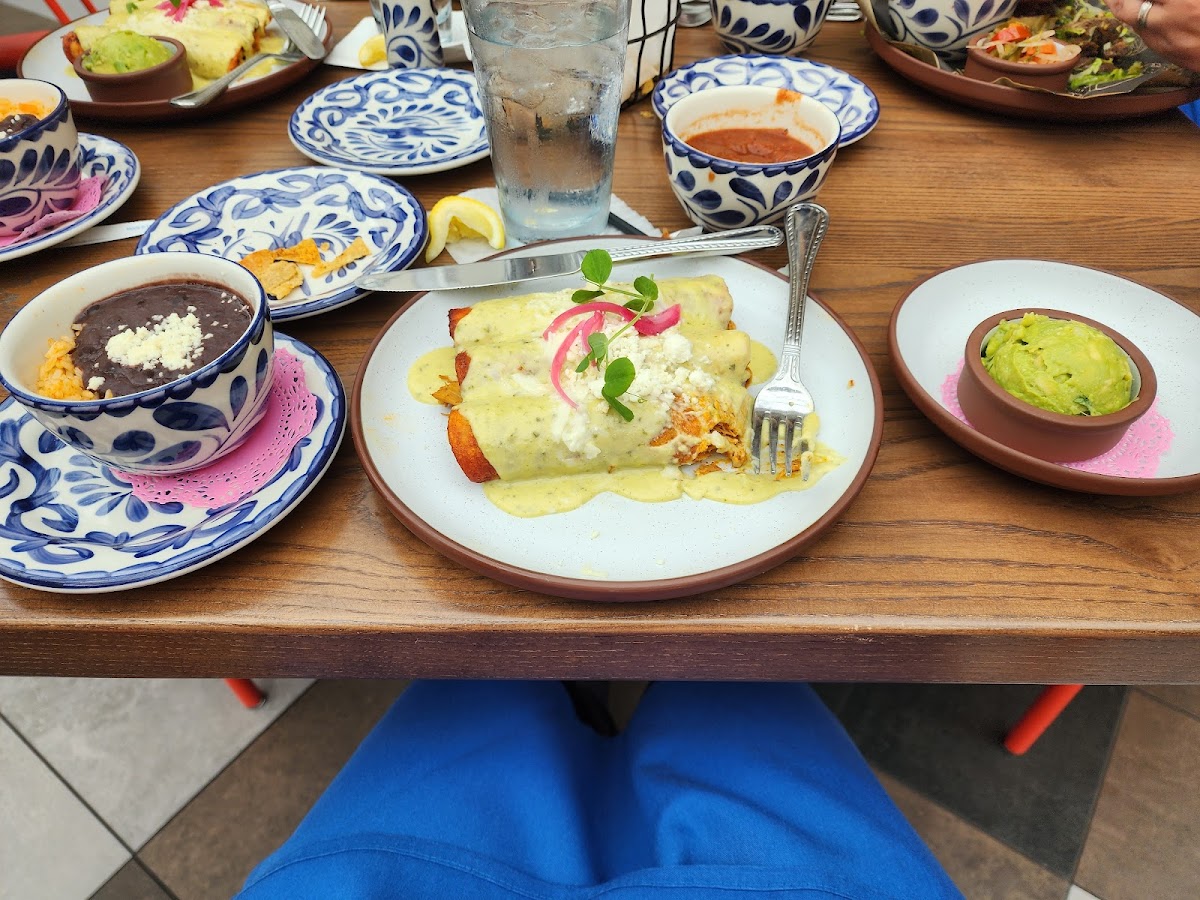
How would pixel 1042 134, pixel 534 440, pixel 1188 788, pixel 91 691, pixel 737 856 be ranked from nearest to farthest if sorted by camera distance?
pixel 534 440 → pixel 737 856 → pixel 1042 134 → pixel 1188 788 → pixel 91 691

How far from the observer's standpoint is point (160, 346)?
3.01 feet

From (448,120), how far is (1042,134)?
52.4 inches

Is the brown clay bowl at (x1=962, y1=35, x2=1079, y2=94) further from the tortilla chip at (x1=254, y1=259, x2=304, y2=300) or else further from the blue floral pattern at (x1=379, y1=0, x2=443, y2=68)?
the tortilla chip at (x1=254, y1=259, x2=304, y2=300)

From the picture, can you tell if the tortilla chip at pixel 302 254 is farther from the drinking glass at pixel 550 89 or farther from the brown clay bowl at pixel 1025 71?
the brown clay bowl at pixel 1025 71

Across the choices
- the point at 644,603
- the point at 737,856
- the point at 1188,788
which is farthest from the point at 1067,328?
the point at 1188,788

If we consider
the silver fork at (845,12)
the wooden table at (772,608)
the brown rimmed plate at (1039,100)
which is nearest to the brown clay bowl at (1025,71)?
the brown rimmed plate at (1039,100)

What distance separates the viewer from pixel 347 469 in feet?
3.31

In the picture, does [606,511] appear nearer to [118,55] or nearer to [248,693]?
[248,693]

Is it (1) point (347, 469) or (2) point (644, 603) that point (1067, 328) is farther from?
(1) point (347, 469)

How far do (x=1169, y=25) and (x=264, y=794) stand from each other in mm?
2607

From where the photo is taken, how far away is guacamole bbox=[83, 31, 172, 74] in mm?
1693

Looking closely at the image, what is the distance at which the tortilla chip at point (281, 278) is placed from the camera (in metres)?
1.21

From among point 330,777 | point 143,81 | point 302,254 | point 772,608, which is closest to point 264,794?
point 330,777

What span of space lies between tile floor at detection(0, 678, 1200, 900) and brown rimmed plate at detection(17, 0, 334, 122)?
143 cm
